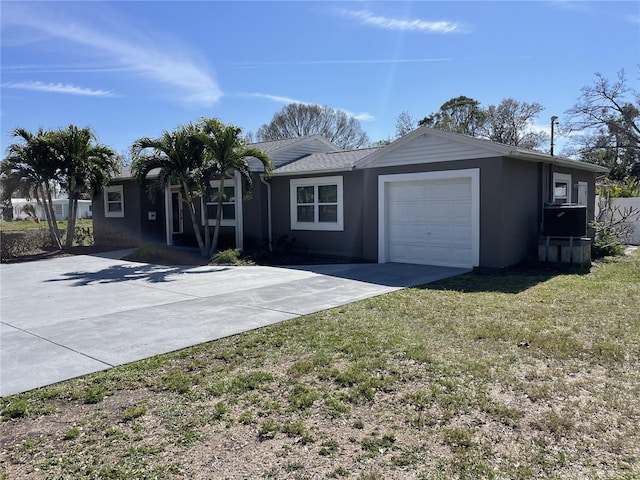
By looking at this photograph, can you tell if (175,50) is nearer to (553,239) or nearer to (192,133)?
(192,133)

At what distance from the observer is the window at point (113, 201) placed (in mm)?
19609

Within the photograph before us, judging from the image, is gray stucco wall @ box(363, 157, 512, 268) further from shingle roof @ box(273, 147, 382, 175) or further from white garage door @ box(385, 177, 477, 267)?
shingle roof @ box(273, 147, 382, 175)

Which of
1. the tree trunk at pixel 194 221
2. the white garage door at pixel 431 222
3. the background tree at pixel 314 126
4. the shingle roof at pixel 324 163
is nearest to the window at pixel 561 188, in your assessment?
the white garage door at pixel 431 222

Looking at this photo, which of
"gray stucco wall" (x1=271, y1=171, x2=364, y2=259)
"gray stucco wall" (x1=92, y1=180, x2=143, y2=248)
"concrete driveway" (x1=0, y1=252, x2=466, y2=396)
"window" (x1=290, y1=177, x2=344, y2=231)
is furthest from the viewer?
"gray stucco wall" (x1=92, y1=180, x2=143, y2=248)

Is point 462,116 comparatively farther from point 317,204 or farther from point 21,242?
point 21,242

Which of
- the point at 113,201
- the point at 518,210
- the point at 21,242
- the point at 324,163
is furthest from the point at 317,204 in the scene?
the point at 113,201

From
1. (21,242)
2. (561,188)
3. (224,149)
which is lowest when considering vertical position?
(21,242)

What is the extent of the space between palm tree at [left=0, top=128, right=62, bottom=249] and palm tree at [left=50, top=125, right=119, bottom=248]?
0.92 ft

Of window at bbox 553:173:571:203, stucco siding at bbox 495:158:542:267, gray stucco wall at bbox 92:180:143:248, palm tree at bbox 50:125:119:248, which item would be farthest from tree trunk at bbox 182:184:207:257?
window at bbox 553:173:571:203

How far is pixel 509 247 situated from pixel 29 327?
9312 millimetres

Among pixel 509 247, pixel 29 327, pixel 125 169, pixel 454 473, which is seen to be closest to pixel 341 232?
pixel 509 247

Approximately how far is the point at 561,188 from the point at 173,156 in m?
11.0

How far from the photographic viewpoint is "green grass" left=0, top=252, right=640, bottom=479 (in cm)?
298

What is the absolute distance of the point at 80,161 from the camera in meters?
Answer: 16.1
